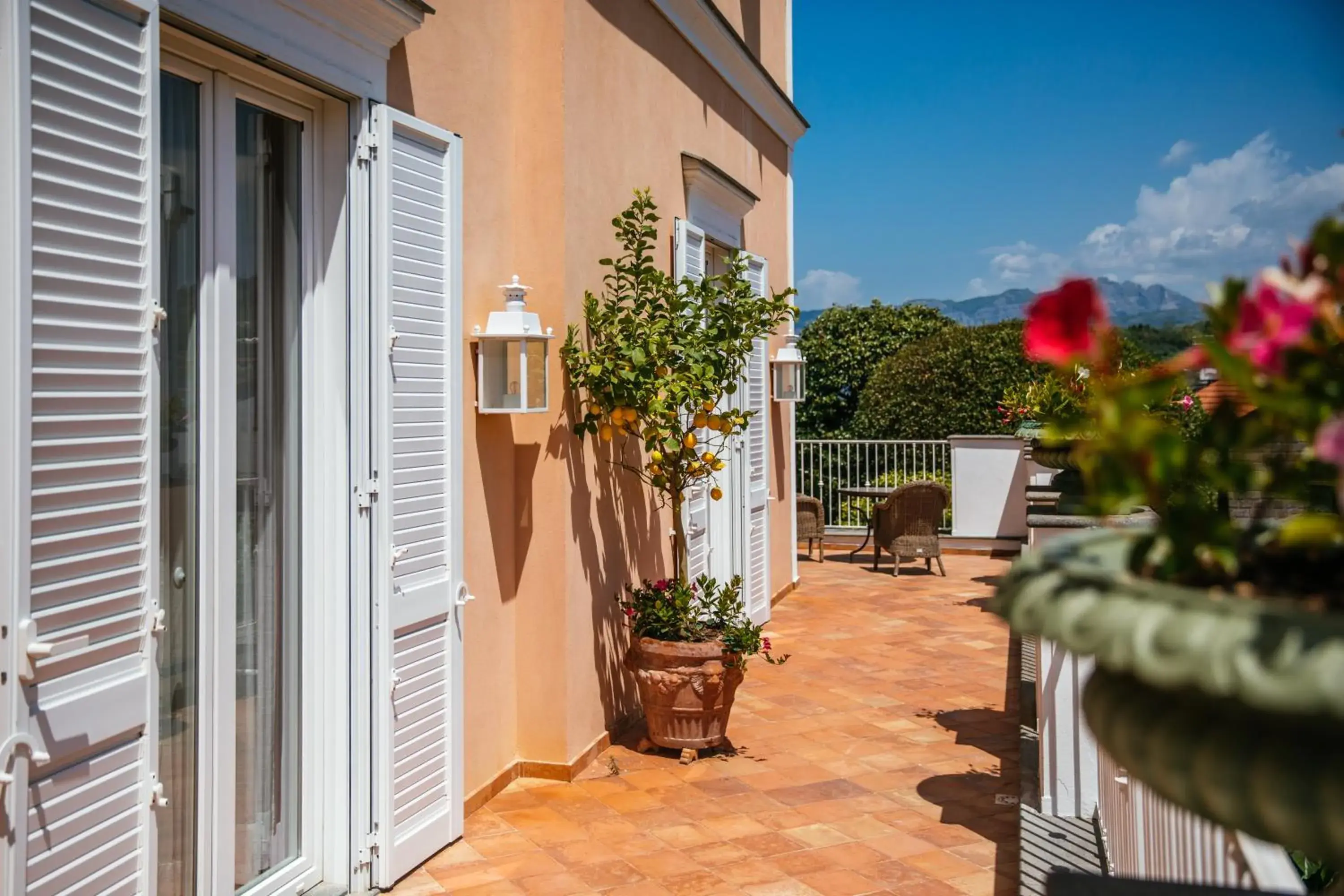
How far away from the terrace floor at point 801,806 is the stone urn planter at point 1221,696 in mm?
3064

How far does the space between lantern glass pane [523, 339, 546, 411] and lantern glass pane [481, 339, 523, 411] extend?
6cm

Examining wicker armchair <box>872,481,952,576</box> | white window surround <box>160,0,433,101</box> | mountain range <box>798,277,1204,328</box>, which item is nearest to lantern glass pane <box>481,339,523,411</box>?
white window surround <box>160,0,433,101</box>

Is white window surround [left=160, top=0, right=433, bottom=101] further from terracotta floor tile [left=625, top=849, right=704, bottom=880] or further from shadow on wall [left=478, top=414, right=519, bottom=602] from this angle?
terracotta floor tile [left=625, top=849, right=704, bottom=880]


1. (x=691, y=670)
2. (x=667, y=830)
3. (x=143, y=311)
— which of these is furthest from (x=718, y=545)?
(x=143, y=311)

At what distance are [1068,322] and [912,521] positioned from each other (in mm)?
9829

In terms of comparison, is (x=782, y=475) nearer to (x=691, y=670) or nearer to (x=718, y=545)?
(x=718, y=545)

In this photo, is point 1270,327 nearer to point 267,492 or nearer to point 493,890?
point 267,492

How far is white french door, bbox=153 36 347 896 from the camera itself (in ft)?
9.46

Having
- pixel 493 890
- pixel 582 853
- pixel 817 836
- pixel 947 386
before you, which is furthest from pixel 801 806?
pixel 947 386

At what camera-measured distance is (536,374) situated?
4320 millimetres

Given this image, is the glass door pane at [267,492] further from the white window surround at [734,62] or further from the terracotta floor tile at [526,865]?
the white window surround at [734,62]

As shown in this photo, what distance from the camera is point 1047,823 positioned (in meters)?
3.53

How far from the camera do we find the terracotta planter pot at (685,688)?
4.90 meters

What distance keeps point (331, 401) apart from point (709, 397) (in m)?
1.90
